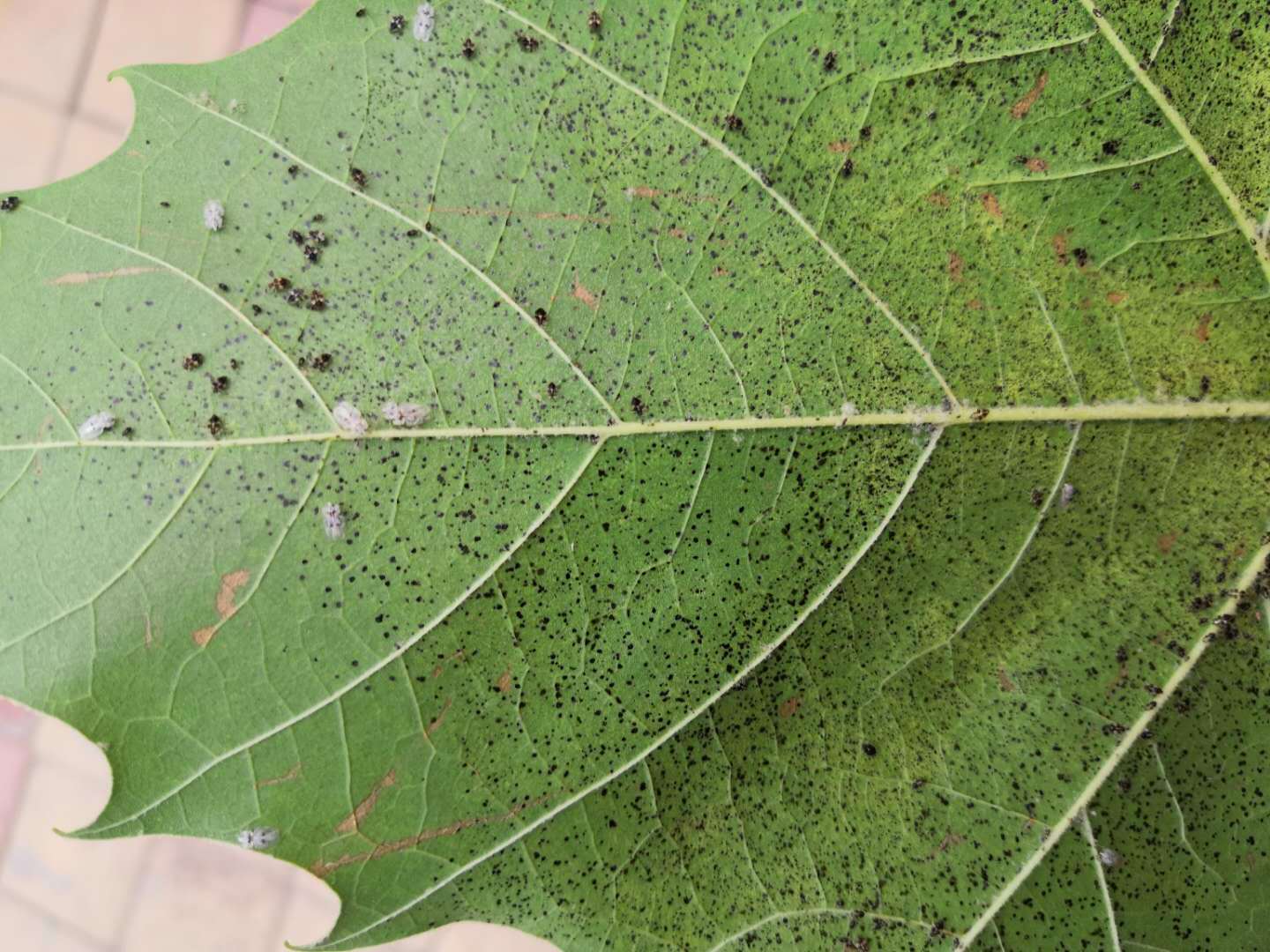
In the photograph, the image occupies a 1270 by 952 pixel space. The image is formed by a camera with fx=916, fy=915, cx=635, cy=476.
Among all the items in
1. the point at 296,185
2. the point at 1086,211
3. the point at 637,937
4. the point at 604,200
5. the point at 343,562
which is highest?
the point at 1086,211

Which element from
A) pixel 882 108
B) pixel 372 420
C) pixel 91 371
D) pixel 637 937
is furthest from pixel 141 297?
pixel 637 937

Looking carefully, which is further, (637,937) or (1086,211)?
(637,937)

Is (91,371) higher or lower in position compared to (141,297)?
lower

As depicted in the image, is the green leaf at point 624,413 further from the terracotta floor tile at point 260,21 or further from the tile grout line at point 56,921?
the tile grout line at point 56,921

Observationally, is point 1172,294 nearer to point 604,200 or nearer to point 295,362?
point 604,200

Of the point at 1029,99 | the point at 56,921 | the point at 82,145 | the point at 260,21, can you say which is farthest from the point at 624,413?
the point at 56,921

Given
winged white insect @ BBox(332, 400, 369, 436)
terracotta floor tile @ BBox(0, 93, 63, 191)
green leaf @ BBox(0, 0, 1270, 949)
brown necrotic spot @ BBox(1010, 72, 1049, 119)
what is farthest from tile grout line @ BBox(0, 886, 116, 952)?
brown necrotic spot @ BBox(1010, 72, 1049, 119)

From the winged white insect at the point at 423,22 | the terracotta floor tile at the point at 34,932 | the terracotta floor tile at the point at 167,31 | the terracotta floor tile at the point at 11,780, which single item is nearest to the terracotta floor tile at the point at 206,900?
the terracotta floor tile at the point at 34,932

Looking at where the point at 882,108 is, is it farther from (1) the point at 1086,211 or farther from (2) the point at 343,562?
(2) the point at 343,562
